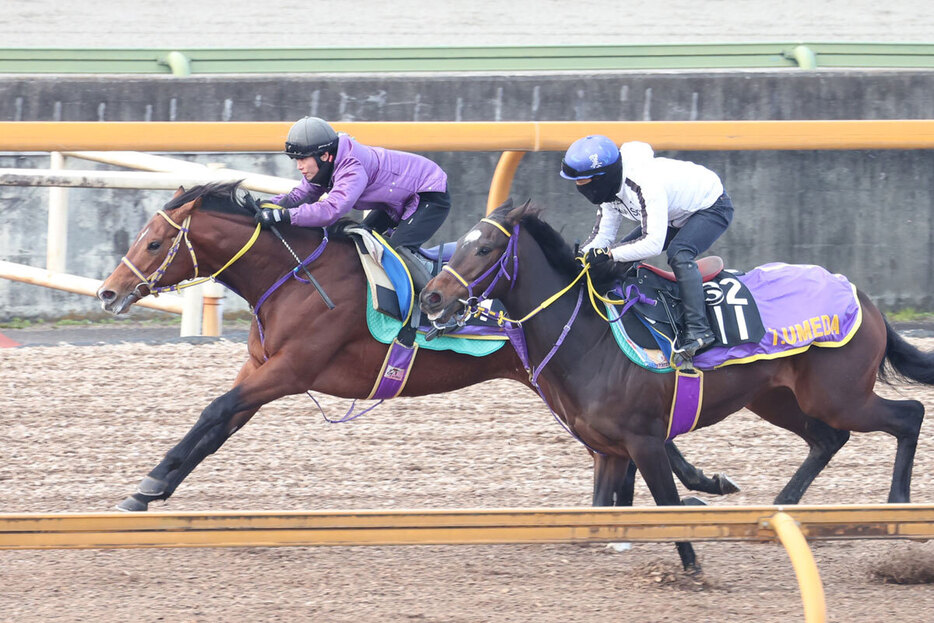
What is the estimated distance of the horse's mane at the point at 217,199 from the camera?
222 inches

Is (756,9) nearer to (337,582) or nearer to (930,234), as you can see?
(930,234)

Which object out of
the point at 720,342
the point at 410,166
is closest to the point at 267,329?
the point at 410,166

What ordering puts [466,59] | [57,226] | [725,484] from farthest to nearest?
[466,59]
[57,226]
[725,484]

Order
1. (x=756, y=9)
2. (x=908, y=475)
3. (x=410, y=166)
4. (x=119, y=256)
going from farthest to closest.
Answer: (x=756, y=9) → (x=119, y=256) → (x=410, y=166) → (x=908, y=475)

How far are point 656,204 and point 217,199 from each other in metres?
1.99

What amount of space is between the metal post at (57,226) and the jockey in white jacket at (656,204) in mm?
4490

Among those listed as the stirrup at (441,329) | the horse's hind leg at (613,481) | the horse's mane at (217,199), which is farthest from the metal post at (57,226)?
the horse's hind leg at (613,481)

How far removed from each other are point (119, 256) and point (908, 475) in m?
6.01

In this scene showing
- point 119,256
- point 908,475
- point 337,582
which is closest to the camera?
point 337,582

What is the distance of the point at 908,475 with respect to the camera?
5480mm

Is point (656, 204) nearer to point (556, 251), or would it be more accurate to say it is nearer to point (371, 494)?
point (556, 251)

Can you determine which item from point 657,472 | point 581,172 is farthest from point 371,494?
point 581,172

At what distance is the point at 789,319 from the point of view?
523 centimetres

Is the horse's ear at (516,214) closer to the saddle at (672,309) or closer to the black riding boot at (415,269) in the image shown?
the saddle at (672,309)
